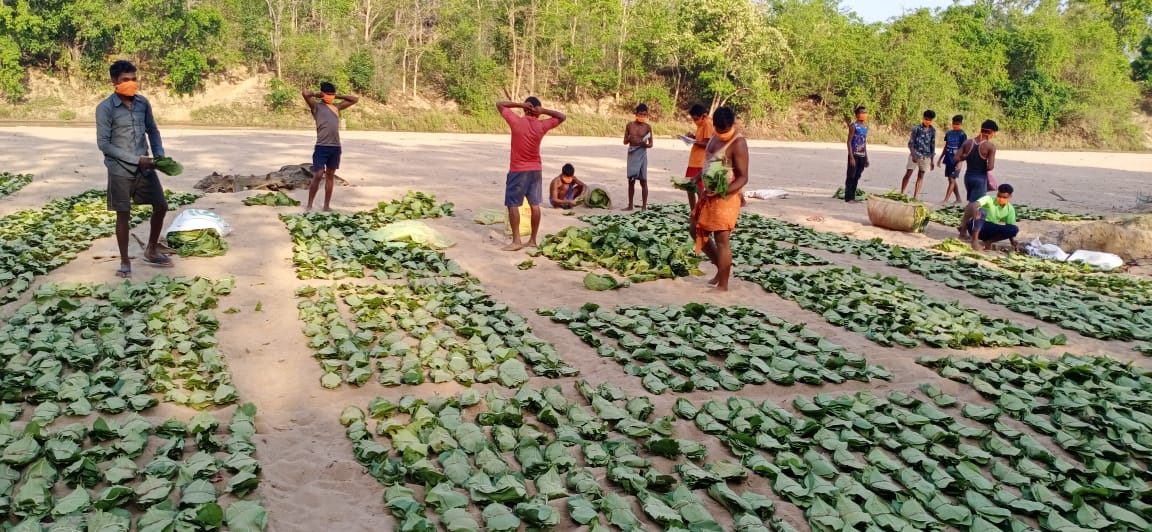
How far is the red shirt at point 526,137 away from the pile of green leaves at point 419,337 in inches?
90.7

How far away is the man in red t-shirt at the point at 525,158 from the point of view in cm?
906

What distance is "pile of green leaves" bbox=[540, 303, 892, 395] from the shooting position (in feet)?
18.6

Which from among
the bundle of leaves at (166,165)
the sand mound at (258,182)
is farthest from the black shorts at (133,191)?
the sand mound at (258,182)

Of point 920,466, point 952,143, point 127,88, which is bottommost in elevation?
point 920,466

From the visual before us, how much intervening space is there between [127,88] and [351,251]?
2726 millimetres

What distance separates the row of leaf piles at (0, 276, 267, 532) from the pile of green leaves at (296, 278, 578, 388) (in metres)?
0.83

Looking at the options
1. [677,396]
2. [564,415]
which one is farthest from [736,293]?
[564,415]

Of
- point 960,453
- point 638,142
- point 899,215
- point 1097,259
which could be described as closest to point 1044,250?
point 1097,259

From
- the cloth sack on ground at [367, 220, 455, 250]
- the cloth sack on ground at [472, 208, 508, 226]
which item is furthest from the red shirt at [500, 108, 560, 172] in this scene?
the cloth sack on ground at [472, 208, 508, 226]

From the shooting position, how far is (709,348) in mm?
6180

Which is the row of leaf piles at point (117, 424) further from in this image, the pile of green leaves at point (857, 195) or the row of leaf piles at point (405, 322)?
the pile of green leaves at point (857, 195)

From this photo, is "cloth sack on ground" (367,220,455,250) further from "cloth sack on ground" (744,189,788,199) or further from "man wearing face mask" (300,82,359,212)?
"cloth sack on ground" (744,189,788,199)

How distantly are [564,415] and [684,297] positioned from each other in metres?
3.40

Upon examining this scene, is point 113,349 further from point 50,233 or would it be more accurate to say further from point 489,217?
point 489,217
